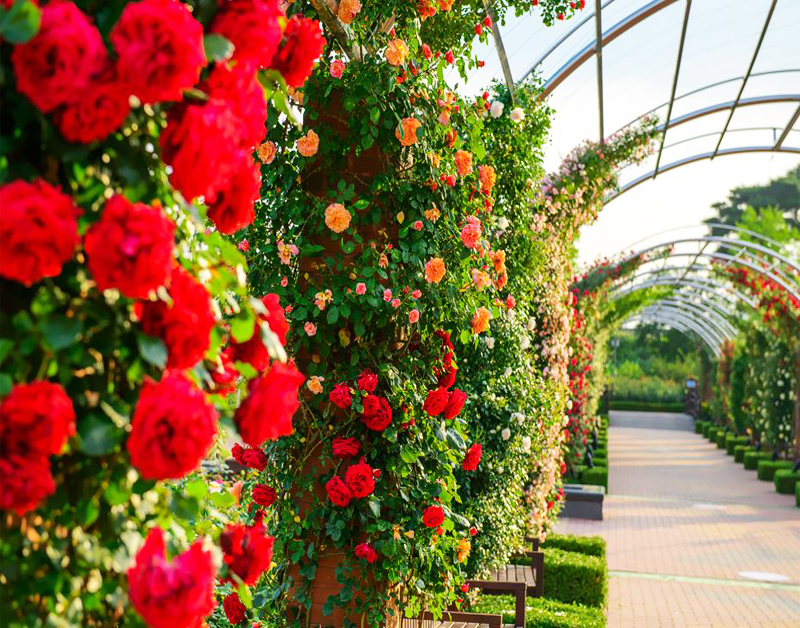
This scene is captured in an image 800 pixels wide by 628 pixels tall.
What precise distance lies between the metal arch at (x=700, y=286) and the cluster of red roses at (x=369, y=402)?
62.3ft

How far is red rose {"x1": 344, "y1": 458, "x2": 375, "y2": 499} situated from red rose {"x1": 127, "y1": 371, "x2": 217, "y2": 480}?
6.31ft

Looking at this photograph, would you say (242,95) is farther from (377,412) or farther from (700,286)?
(700,286)

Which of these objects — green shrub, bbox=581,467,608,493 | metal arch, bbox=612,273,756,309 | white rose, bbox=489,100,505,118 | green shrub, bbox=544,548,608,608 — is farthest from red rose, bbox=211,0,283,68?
metal arch, bbox=612,273,756,309

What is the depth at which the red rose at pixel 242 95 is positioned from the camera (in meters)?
1.16

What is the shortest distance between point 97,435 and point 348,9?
211cm

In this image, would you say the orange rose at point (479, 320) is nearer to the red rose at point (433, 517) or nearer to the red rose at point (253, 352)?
the red rose at point (433, 517)

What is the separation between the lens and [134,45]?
3.13 feet

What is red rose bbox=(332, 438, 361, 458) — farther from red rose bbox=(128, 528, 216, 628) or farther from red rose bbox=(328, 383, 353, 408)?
red rose bbox=(128, 528, 216, 628)

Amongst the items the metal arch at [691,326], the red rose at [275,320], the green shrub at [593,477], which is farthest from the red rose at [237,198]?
the metal arch at [691,326]

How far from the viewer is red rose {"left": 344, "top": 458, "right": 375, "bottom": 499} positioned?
9.41 feet

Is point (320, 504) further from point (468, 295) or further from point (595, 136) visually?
point (595, 136)

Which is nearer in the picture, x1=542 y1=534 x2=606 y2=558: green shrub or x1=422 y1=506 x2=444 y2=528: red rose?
x1=422 y1=506 x2=444 y2=528: red rose

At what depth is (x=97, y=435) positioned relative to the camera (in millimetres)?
1012

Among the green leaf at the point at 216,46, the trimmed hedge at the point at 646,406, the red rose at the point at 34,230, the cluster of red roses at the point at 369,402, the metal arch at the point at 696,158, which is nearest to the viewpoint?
the red rose at the point at 34,230
